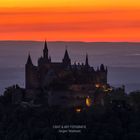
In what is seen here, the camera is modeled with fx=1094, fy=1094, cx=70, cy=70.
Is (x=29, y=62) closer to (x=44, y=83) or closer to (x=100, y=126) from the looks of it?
(x=44, y=83)

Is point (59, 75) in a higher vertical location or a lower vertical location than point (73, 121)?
higher

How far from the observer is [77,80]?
3612 inches

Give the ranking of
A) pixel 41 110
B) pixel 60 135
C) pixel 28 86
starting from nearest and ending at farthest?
pixel 60 135 < pixel 41 110 < pixel 28 86

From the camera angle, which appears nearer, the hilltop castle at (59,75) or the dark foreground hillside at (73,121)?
the dark foreground hillside at (73,121)

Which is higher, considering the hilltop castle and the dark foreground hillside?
the hilltop castle

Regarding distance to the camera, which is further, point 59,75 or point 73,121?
point 59,75

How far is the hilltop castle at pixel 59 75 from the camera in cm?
9122

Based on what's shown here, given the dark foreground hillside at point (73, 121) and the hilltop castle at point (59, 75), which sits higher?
the hilltop castle at point (59, 75)

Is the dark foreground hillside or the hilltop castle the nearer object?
the dark foreground hillside

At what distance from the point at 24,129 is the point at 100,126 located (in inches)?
240

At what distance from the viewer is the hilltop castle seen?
9122cm

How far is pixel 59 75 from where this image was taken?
9225cm

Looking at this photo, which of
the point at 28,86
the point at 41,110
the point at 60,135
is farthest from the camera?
the point at 28,86

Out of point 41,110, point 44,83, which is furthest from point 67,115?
point 44,83
